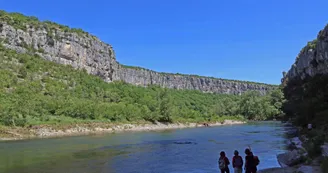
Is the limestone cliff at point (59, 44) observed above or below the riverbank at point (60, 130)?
above

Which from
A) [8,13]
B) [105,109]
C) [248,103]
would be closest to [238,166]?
[105,109]

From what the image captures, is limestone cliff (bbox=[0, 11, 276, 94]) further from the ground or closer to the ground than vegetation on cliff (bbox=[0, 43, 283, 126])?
further from the ground

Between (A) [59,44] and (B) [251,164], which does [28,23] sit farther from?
(B) [251,164]

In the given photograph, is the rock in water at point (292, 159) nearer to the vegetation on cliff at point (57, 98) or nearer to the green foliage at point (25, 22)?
the vegetation on cliff at point (57, 98)

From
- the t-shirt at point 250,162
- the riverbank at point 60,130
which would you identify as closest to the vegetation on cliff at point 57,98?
the riverbank at point 60,130

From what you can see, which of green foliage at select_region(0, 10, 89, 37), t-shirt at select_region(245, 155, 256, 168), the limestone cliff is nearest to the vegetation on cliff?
the limestone cliff

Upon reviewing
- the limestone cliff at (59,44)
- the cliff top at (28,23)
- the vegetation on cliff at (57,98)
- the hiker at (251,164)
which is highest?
the cliff top at (28,23)

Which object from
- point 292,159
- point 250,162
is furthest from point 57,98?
point 250,162

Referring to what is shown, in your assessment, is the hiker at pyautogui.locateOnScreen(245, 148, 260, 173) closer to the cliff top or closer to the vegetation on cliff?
the vegetation on cliff

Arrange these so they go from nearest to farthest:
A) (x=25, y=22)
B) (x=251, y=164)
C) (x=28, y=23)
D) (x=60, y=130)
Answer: (x=251, y=164) < (x=60, y=130) < (x=25, y=22) < (x=28, y=23)

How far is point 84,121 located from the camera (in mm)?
84500

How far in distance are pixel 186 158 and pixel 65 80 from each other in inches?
3456

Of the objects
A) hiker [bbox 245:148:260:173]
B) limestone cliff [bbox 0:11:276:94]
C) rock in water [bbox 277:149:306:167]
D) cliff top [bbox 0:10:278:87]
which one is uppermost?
cliff top [bbox 0:10:278:87]

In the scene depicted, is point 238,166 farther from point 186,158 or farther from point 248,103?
point 248,103
